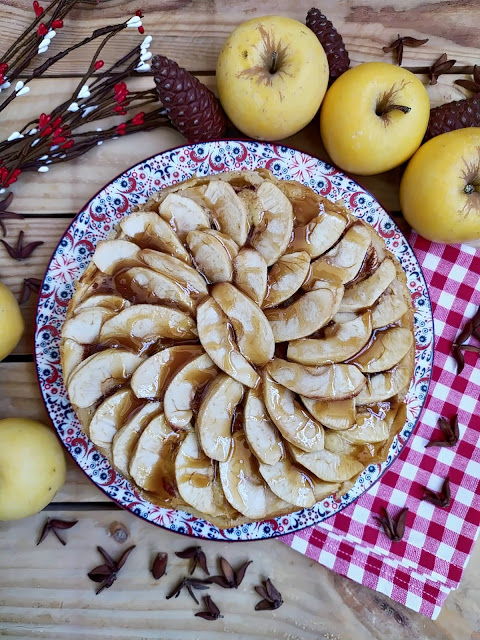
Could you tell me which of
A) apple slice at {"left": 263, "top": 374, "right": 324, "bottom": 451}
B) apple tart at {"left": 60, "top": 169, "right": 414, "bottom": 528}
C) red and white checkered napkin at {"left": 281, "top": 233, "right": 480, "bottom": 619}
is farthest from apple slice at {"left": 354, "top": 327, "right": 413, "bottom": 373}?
red and white checkered napkin at {"left": 281, "top": 233, "right": 480, "bottom": 619}


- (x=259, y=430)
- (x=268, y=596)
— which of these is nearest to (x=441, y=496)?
(x=268, y=596)

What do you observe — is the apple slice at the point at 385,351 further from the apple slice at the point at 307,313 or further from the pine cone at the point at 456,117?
the pine cone at the point at 456,117

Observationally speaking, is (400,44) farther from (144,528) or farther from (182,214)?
(144,528)

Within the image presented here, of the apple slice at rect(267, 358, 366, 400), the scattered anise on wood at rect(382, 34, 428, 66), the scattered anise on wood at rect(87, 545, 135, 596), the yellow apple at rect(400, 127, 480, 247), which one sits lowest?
the scattered anise on wood at rect(87, 545, 135, 596)

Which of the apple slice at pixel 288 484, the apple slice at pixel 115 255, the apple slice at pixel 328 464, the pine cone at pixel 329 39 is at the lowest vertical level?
the apple slice at pixel 288 484

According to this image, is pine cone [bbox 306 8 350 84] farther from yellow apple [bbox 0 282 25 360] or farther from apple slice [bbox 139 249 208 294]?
yellow apple [bbox 0 282 25 360]

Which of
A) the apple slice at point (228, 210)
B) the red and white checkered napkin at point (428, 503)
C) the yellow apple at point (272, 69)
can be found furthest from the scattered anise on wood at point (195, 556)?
the yellow apple at point (272, 69)

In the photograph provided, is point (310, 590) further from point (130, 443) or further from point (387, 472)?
point (130, 443)
